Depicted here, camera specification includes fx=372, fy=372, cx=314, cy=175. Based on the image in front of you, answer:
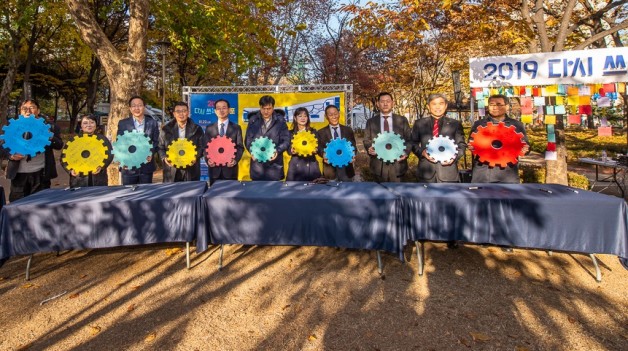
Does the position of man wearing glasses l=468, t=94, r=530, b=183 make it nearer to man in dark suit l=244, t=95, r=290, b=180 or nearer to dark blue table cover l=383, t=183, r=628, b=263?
dark blue table cover l=383, t=183, r=628, b=263

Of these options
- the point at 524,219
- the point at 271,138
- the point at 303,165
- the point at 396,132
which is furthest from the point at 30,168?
the point at 524,219

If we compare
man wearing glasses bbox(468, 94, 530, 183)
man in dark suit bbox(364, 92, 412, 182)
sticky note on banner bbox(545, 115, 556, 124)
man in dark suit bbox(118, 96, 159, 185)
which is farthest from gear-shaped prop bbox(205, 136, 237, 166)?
sticky note on banner bbox(545, 115, 556, 124)

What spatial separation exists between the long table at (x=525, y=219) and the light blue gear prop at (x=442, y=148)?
78 cm

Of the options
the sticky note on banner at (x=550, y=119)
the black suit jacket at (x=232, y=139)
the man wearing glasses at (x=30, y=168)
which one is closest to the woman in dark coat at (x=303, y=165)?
the black suit jacket at (x=232, y=139)

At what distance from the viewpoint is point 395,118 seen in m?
4.77

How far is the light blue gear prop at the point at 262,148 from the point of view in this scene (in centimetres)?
456

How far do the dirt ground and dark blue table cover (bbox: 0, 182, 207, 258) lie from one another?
0.41 m

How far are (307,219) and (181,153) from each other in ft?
6.30

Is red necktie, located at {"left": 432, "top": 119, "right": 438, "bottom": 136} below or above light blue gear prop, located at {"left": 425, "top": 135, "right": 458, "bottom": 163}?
above

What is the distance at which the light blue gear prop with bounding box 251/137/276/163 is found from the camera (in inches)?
179

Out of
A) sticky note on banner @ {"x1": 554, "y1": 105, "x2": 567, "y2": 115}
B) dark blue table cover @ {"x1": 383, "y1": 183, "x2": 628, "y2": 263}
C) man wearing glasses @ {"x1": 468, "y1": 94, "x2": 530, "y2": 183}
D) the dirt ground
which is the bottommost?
the dirt ground

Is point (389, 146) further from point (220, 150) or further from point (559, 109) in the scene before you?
point (559, 109)

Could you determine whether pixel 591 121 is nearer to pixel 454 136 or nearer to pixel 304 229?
pixel 454 136

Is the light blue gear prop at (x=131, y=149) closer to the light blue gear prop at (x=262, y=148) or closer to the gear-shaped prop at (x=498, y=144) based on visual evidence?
the light blue gear prop at (x=262, y=148)
